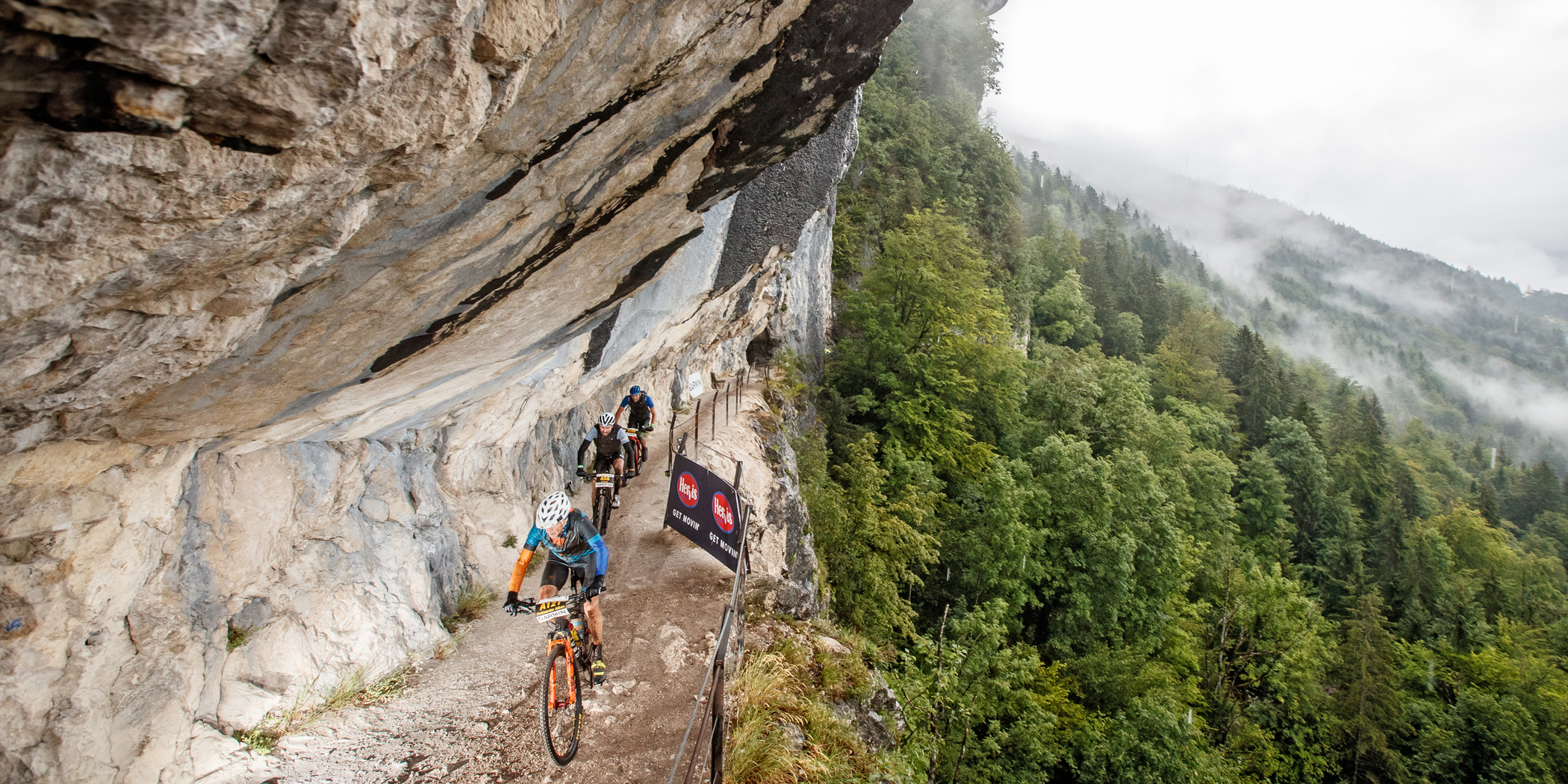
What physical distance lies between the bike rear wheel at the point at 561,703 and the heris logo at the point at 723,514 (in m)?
2.63

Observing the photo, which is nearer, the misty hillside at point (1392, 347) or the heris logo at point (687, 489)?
the heris logo at point (687, 489)

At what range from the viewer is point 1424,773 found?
21.6m

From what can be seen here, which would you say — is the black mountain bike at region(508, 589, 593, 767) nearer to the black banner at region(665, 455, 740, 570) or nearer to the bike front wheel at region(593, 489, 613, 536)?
the black banner at region(665, 455, 740, 570)

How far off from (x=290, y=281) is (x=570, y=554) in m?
2.99

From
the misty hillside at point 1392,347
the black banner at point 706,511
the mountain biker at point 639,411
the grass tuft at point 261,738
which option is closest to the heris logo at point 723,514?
the black banner at point 706,511

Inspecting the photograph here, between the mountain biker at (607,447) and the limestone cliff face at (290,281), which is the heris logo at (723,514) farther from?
the limestone cliff face at (290,281)

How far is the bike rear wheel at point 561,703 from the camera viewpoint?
4.87 m

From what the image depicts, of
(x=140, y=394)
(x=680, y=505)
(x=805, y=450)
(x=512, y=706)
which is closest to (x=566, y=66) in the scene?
(x=140, y=394)

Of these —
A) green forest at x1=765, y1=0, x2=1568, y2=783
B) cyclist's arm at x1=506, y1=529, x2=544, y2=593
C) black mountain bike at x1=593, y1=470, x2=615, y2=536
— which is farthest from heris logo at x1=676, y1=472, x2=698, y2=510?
green forest at x1=765, y1=0, x2=1568, y2=783

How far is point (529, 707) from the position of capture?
551 cm

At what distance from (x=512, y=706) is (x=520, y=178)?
4048 millimetres

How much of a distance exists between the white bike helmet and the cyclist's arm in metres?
0.08

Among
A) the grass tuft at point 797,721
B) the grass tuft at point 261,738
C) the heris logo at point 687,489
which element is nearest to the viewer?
the grass tuft at point 261,738

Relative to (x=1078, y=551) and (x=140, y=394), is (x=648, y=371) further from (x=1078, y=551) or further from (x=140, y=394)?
(x=1078, y=551)
